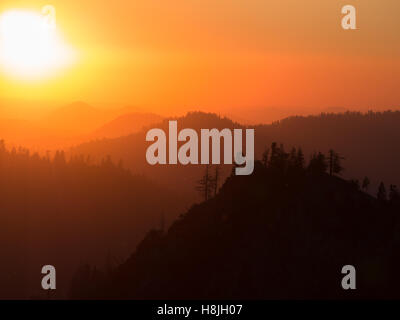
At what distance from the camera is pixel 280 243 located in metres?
82.8

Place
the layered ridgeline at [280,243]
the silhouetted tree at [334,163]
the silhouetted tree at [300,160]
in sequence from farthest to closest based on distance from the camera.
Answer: the silhouetted tree at [300,160] → the silhouetted tree at [334,163] → the layered ridgeline at [280,243]

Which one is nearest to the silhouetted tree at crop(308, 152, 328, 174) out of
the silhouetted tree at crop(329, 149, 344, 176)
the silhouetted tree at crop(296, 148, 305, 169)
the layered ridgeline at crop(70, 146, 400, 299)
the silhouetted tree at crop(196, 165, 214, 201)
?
the layered ridgeline at crop(70, 146, 400, 299)

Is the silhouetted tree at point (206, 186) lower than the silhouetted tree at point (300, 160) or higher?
lower

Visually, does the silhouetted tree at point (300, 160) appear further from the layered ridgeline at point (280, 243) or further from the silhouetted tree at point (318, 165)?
the silhouetted tree at point (318, 165)

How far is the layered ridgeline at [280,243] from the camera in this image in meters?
78.4

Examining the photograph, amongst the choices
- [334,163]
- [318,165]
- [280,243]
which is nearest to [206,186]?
[280,243]

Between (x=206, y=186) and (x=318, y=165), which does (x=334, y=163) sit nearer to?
(x=318, y=165)

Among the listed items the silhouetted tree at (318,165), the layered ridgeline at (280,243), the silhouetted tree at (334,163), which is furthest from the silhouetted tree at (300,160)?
the silhouetted tree at (334,163)

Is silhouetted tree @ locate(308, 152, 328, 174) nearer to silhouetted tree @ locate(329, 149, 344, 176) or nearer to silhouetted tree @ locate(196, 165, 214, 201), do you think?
silhouetted tree @ locate(329, 149, 344, 176)

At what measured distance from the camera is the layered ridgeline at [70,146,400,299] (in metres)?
78.4

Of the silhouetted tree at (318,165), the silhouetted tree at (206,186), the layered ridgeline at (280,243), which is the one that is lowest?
the layered ridgeline at (280,243)

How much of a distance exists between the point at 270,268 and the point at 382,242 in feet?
57.4
